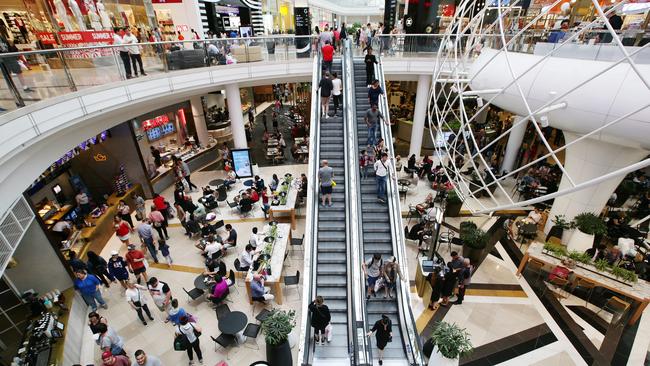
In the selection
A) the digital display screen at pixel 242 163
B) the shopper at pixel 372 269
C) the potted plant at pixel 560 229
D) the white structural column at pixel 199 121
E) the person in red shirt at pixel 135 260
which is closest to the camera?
the shopper at pixel 372 269

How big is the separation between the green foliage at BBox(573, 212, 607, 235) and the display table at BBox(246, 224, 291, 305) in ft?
33.3

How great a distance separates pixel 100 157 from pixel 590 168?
19.4 m

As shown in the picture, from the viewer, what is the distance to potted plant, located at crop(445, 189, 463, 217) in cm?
1421

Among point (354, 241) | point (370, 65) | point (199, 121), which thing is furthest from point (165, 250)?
point (199, 121)

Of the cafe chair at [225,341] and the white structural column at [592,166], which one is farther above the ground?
the white structural column at [592,166]

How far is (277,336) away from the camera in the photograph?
7387 mm

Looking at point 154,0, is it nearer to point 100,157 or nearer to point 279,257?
point 100,157

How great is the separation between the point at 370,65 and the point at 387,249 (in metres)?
8.41

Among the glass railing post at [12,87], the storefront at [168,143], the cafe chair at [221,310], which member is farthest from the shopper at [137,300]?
the storefront at [168,143]

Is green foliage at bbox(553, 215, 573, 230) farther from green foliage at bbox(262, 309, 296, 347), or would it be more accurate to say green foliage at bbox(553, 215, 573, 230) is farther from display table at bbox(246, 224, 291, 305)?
green foliage at bbox(262, 309, 296, 347)

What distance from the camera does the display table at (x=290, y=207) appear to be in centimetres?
1353

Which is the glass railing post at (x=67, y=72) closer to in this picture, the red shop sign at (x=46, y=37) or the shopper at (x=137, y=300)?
the red shop sign at (x=46, y=37)

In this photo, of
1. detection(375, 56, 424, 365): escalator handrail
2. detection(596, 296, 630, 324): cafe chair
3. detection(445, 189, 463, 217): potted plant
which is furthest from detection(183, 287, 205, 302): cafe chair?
detection(596, 296, 630, 324): cafe chair

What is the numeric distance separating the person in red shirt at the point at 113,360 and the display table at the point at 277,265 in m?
3.50
